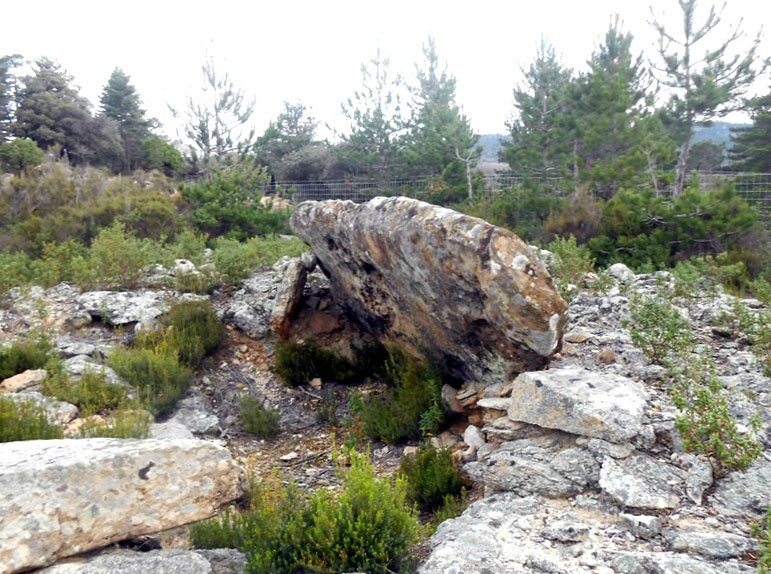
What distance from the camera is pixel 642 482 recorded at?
10.7ft

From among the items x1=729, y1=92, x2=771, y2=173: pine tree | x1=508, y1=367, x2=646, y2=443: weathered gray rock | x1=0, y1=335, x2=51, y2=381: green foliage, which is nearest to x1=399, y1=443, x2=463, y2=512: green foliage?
x1=508, y1=367, x2=646, y2=443: weathered gray rock

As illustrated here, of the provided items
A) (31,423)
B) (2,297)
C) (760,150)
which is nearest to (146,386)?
(31,423)

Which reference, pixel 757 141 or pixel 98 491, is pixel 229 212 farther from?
pixel 757 141

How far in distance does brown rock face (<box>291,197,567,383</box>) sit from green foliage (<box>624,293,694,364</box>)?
28.3 inches

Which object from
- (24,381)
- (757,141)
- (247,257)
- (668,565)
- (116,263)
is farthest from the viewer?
(757,141)

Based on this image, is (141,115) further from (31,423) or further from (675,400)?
(675,400)

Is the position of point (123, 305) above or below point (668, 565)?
above

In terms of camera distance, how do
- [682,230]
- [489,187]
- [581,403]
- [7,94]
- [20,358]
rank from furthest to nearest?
[7,94], [489,187], [682,230], [20,358], [581,403]

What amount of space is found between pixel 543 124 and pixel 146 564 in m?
20.0

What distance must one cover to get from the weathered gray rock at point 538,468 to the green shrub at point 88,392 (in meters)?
3.45

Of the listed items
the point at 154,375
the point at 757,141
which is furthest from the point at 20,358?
the point at 757,141

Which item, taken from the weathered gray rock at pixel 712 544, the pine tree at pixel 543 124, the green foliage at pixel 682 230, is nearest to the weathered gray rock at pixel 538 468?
the weathered gray rock at pixel 712 544

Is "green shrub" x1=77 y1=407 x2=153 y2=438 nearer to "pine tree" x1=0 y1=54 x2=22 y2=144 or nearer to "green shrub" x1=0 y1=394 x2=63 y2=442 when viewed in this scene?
"green shrub" x1=0 y1=394 x2=63 y2=442

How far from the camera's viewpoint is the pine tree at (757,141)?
Answer: 21109mm
